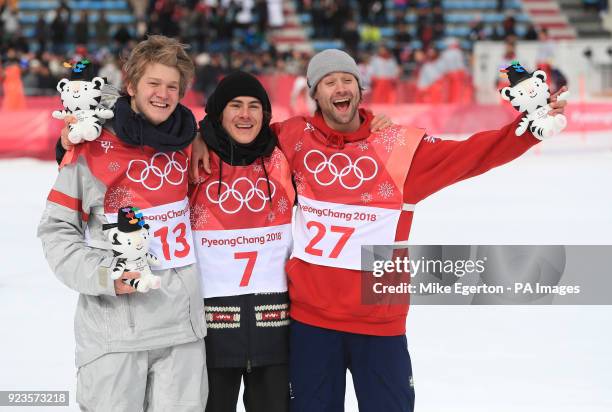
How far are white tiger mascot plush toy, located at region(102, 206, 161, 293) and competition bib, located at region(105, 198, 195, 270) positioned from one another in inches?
6.3

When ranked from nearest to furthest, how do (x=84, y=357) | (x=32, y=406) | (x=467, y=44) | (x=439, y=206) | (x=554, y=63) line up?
(x=84, y=357), (x=32, y=406), (x=439, y=206), (x=554, y=63), (x=467, y=44)

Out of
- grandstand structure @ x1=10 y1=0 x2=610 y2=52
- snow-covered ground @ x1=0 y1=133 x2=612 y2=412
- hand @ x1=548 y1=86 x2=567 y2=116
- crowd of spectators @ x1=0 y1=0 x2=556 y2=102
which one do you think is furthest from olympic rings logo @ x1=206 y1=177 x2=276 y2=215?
grandstand structure @ x1=10 y1=0 x2=610 y2=52

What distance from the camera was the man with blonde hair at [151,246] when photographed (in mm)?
2977

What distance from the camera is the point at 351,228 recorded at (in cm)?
332

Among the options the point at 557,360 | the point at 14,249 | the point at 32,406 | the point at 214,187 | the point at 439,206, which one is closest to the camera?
the point at 214,187

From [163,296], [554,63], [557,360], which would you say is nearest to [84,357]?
[163,296]

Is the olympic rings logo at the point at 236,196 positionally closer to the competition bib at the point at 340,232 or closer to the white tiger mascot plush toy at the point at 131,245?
the competition bib at the point at 340,232

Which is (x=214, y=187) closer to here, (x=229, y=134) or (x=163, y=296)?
(x=229, y=134)

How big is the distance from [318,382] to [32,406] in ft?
4.80

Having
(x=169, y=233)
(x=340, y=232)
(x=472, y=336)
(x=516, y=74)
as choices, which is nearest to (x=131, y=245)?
(x=169, y=233)

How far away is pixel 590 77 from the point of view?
20875 mm

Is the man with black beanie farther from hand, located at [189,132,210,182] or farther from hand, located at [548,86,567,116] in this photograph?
hand, located at [548,86,567,116]

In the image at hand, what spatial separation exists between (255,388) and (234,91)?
101 centimetres

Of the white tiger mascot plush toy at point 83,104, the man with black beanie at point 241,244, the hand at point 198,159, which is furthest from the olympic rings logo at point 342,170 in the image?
the white tiger mascot plush toy at point 83,104
